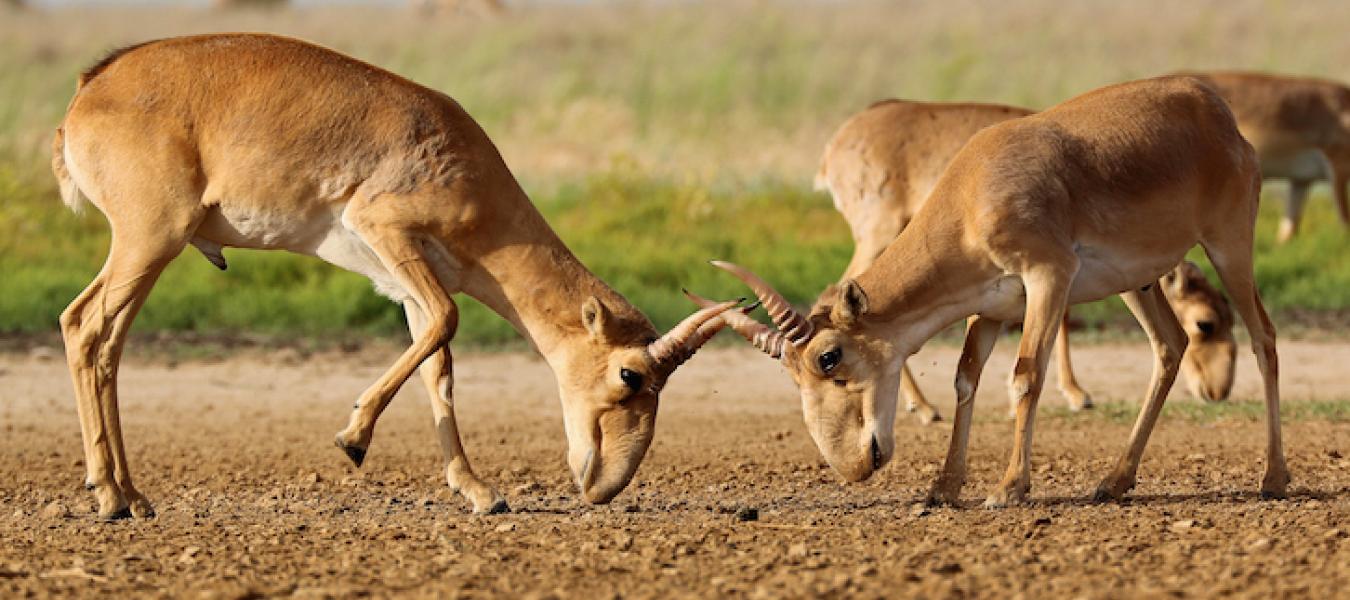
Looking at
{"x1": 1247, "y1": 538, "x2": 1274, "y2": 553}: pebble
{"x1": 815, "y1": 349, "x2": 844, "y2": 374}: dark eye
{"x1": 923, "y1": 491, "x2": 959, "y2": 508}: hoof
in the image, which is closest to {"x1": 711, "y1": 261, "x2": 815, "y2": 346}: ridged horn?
{"x1": 815, "y1": 349, "x2": 844, "y2": 374}: dark eye

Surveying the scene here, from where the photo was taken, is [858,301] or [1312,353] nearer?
[858,301]

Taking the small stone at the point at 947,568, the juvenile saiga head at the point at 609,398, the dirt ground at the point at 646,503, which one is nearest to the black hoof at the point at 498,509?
the dirt ground at the point at 646,503

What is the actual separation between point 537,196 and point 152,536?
13739 mm

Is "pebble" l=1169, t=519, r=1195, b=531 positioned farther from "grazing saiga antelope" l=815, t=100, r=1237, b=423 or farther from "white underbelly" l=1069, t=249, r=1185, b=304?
"grazing saiga antelope" l=815, t=100, r=1237, b=423

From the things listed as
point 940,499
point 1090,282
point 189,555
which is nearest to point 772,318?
point 940,499

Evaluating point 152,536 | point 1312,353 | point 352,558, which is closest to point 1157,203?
point 352,558

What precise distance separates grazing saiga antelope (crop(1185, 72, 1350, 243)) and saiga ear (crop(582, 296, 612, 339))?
37.9ft

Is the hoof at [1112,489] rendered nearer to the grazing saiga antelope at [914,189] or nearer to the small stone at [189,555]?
the grazing saiga antelope at [914,189]

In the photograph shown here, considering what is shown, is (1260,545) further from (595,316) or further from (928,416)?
(928,416)

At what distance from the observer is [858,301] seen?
8977 mm

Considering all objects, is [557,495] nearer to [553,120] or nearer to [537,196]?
[537,196]

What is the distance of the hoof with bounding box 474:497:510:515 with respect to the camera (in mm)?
9492

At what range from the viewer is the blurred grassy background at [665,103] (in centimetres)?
1734

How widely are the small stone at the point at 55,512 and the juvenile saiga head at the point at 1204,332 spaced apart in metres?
7.50
